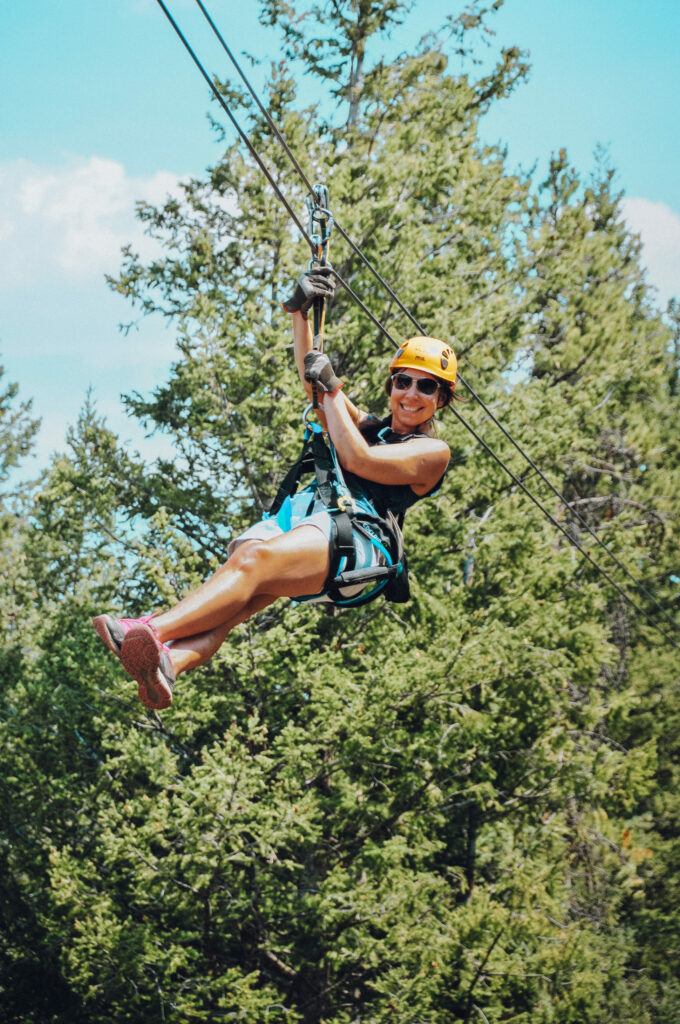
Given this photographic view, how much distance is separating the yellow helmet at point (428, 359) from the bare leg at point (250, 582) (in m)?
0.92

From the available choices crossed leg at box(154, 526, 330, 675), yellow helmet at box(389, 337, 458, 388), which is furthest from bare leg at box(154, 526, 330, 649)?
yellow helmet at box(389, 337, 458, 388)

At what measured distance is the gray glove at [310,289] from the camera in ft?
13.0

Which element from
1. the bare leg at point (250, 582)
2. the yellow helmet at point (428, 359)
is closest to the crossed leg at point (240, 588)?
the bare leg at point (250, 582)

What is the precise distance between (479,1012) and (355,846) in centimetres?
215

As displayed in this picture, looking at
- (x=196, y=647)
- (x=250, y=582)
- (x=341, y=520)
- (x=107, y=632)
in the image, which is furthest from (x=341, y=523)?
(x=107, y=632)

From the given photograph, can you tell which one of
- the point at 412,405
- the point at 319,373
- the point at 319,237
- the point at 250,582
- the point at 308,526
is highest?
the point at 319,237

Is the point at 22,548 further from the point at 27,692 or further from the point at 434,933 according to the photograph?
the point at 434,933

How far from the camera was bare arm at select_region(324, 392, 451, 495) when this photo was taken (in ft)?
12.2

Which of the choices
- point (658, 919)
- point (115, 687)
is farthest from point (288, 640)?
point (658, 919)

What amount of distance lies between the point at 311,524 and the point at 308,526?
0.06 feet

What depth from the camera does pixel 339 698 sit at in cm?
934

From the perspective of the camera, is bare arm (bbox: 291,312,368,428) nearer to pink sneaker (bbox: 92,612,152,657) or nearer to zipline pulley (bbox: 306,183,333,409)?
zipline pulley (bbox: 306,183,333,409)

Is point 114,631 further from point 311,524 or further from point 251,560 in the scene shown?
point 311,524

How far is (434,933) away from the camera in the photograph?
33.1 ft
